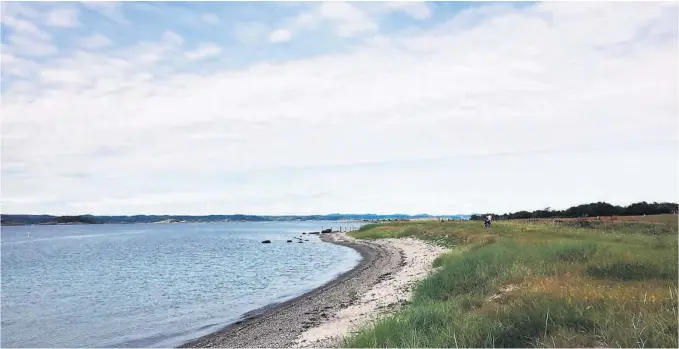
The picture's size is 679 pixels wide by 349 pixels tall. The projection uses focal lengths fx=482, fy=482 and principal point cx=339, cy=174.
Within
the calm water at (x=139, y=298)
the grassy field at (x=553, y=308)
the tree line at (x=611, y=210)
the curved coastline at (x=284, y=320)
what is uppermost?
the tree line at (x=611, y=210)

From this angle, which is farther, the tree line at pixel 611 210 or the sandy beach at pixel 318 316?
the tree line at pixel 611 210

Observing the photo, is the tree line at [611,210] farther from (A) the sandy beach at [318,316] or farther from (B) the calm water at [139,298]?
(A) the sandy beach at [318,316]

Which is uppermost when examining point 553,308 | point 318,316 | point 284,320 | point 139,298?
point 553,308

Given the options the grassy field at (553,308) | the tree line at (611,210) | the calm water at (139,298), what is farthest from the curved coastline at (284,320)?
the tree line at (611,210)

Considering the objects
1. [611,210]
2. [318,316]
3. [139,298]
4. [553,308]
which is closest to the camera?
[553,308]

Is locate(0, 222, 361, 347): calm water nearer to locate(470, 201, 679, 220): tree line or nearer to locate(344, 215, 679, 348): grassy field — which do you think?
locate(344, 215, 679, 348): grassy field

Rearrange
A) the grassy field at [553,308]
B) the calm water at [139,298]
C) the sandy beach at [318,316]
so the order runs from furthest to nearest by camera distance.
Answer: the calm water at [139,298]
the sandy beach at [318,316]
the grassy field at [553,308]

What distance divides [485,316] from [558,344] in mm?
2190

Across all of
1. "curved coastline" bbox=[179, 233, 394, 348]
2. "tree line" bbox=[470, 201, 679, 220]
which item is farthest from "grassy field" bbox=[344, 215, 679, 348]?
"tree line" bbox=[470, 201, 679, 220]

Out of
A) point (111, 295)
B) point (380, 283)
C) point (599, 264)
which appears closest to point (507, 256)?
point (599, 264)

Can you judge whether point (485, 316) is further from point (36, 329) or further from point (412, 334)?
point (36, 329)

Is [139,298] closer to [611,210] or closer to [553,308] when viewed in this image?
[553,308]

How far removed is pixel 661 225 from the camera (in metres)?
39.8

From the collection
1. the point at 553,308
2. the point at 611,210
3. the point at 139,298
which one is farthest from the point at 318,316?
the point at 611,210
